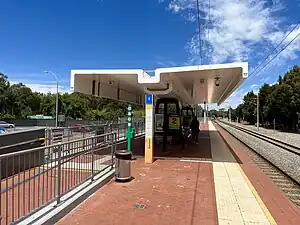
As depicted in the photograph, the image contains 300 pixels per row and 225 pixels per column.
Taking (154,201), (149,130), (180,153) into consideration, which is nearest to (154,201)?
(154,201)

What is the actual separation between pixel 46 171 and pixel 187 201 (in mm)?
3007

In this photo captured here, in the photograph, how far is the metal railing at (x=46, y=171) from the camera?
463cm

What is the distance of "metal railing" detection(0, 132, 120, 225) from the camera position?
15.2 feet

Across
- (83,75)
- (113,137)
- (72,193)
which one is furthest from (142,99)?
(72,193)

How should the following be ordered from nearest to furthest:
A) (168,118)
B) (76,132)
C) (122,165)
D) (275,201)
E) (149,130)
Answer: (275,201)
(122,165)
(149,130)
(76,132)
(168,118)

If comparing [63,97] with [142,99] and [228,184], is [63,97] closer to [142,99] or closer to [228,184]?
[142,99]

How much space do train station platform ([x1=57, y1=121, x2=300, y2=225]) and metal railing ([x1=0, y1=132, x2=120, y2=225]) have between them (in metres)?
0.62

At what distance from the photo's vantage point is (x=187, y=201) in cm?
635

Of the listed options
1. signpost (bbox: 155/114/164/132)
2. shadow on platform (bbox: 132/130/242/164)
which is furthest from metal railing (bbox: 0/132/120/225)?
signpost (bbox: 155/114/164/132)

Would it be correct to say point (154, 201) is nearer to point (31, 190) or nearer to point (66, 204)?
point (66, 204)

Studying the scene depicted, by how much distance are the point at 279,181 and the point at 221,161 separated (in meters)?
3.08

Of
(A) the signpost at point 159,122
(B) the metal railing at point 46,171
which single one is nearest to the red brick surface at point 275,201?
(B) the metal railing at point 46,171

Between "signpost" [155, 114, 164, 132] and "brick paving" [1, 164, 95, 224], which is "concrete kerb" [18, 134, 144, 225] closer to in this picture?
"brick paving" [1, 164, 95, 224]

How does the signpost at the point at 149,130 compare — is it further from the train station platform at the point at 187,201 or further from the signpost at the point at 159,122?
the signpost at the point at 159,122
